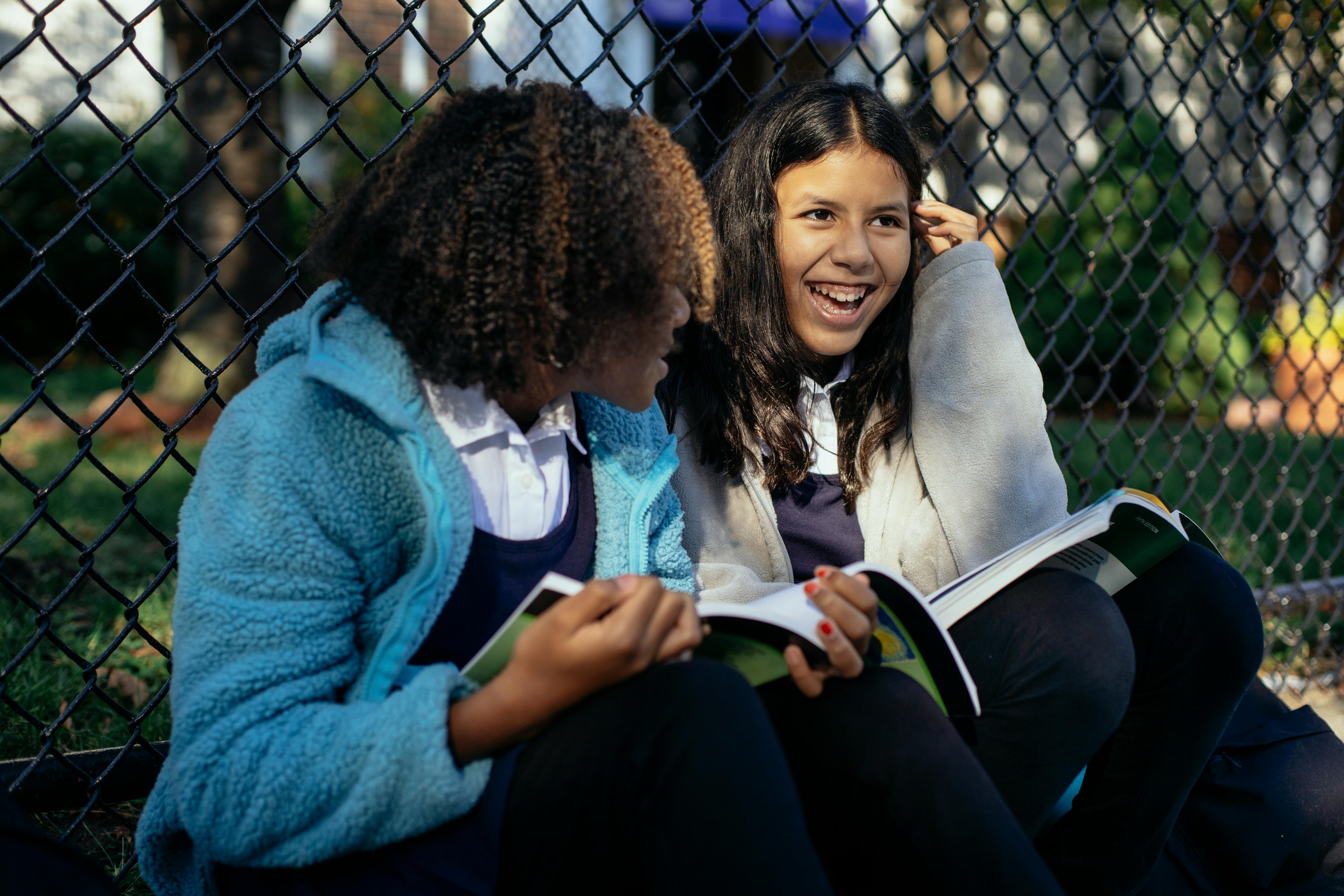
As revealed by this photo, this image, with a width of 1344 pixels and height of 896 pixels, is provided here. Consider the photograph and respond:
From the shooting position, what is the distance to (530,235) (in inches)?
50.3

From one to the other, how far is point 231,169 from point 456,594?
4970 millimetres

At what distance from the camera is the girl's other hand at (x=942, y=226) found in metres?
2.22

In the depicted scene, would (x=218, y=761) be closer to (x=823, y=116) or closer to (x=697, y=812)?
(x=697, y=812)

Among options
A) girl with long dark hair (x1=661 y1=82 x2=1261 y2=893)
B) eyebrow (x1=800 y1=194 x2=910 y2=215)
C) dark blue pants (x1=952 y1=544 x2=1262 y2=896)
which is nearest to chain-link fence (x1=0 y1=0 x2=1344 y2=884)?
girl with long dark hair (x1=661 y1=82 x2=1261 y2=893)

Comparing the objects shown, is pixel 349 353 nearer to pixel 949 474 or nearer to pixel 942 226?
pixel 949 474

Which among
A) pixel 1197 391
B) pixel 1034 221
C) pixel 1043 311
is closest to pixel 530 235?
pixel 1034 221

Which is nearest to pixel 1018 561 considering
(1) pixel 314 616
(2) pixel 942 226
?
(2) pixel 942 226

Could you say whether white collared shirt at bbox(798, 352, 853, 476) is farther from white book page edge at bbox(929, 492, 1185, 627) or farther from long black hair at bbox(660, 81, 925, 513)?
white book page edge at bbox(929, 492, 1185, 627)

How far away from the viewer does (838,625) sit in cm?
133

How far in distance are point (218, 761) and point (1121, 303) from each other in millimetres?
7917

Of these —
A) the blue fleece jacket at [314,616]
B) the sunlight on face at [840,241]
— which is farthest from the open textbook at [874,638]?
the sunlight on face at [840,241]

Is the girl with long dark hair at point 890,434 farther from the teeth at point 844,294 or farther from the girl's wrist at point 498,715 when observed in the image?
the girl's wrist at point 498,715

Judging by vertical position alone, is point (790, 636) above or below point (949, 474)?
above

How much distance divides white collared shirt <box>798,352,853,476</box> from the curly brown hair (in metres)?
0.76
